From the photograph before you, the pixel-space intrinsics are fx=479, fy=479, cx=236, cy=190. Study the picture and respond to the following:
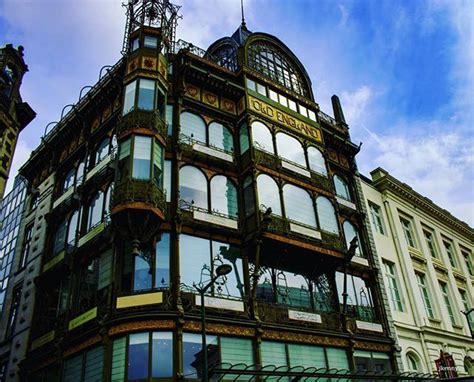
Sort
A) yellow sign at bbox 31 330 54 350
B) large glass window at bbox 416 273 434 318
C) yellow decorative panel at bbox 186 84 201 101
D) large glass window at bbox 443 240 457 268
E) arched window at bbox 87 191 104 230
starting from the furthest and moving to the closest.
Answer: large glass window at bbox 443 240 457 268, large glass window at bbox 416 273 434 318, yellow decorative panel at bbox 186 84 201 101, arched window at bbox 87 191 104 230, yellow sign at bbox 31 330 54 350

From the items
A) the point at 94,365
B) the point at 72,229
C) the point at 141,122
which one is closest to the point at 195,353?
the point at 94,365

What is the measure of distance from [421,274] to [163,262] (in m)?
20.6

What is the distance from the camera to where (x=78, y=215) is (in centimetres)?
2428

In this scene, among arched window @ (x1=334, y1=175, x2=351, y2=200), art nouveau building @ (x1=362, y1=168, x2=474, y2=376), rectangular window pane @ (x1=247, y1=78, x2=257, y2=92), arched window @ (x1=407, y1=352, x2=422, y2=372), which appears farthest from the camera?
arched window @ (x1=334, y1=175, x2=351, y2=200)

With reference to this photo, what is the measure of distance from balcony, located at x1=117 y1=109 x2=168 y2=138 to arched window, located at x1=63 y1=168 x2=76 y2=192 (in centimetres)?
655

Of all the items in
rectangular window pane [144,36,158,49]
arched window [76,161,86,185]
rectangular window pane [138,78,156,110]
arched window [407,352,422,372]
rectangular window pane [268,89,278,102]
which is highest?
rectangular window pane [144,36,158,49]

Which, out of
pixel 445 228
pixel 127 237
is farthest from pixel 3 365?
pixel 445 228

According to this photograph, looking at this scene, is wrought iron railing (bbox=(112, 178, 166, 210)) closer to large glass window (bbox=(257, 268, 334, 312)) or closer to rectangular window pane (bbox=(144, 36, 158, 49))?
large glass window (bbox=(257, 268, 334, 312))

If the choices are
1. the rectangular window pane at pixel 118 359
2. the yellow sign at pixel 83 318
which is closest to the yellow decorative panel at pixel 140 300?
the rectangular window pane at pixel 118 359

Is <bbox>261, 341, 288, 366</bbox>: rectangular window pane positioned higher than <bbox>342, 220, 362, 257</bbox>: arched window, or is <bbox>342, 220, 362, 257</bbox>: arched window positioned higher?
<bbox>342, 220, 362, 257</bbox>: arched window

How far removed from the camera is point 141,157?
2086 centimetres

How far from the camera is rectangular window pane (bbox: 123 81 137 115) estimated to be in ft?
74.3

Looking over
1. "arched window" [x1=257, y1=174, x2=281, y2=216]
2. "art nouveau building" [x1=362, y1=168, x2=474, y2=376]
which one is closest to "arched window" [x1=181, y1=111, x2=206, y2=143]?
"arched window" [x1=257, y1=174, x2=281, y2=216]

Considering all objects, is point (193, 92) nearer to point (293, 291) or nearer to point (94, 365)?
point (293, 291)
